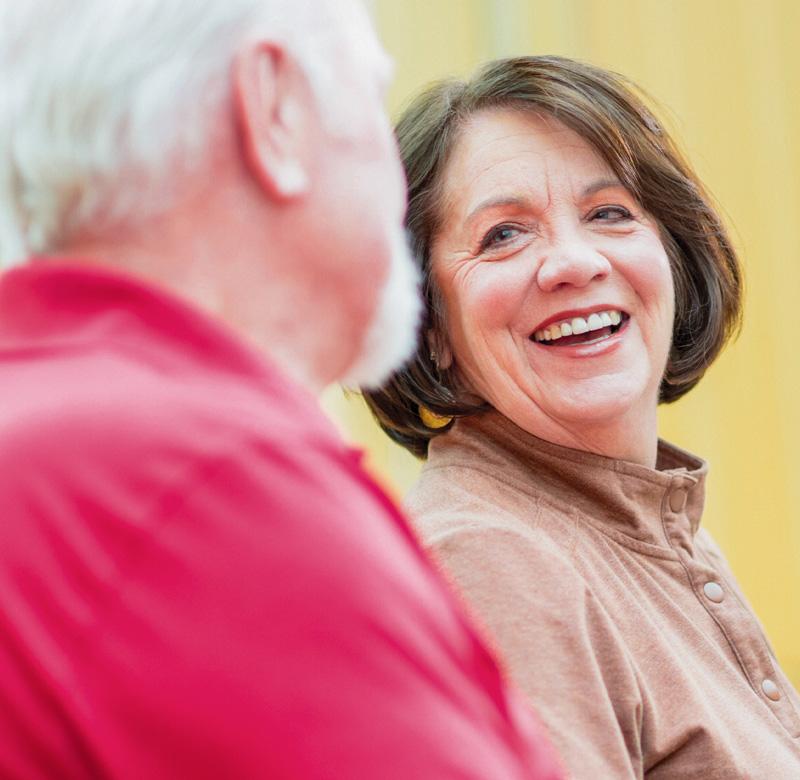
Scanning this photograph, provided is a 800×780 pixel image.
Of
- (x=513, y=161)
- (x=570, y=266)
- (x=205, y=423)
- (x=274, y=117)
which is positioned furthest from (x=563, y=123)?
(x=205, y=423)

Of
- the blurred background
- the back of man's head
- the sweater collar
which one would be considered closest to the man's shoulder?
the back of man's head

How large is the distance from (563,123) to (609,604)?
0.68 metres

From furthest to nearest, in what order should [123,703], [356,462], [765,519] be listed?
[765,519], [356,462], [123,703]

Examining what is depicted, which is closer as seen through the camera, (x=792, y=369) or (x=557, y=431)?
(x=557, y=431)

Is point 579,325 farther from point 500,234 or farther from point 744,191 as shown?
point 744,191

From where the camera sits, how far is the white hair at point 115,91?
88 cm

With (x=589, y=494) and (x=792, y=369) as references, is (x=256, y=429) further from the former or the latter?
(x=792, y=369)

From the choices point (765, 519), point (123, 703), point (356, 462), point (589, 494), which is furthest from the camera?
point (765, 519)

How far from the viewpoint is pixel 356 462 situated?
2.73 ft

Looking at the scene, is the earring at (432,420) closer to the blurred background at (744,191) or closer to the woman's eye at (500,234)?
the woman's eye at (500,234)

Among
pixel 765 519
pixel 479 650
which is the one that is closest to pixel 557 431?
pixel 479 650

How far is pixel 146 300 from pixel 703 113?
320 cm

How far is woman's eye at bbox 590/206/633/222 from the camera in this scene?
2.00m

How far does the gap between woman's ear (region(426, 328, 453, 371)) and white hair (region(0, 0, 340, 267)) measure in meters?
1.15
